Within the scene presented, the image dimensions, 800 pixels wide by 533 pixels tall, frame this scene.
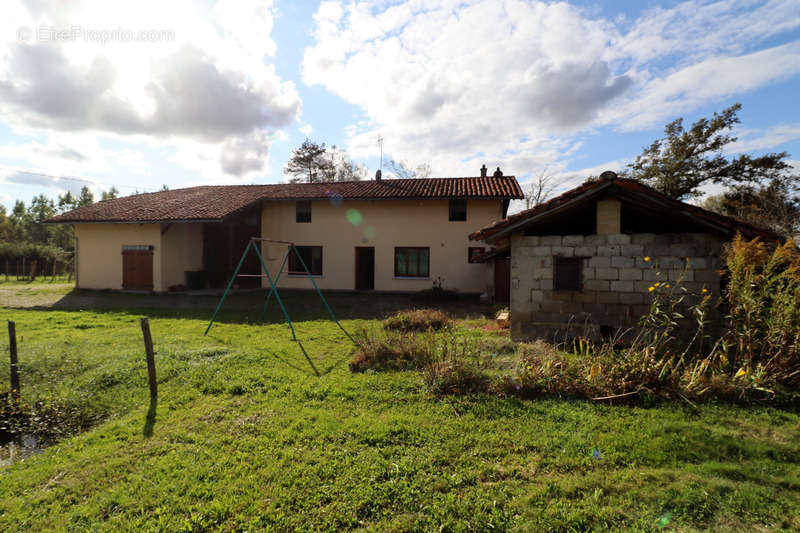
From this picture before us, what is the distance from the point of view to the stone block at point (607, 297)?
738 centimetres

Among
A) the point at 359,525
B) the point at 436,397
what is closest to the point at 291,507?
the point at 359,525

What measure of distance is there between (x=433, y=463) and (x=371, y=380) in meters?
2.40

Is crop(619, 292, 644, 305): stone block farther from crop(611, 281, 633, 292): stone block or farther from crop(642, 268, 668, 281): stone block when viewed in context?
crop(642, 268, 668, 281): stone block

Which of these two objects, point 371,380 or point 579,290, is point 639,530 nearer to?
point 371,380

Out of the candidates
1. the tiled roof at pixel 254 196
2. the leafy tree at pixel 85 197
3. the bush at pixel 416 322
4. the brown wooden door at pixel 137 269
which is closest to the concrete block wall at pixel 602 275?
the bush at pixel 416 322

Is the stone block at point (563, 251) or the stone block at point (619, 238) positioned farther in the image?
the stone block at point (563, 251)

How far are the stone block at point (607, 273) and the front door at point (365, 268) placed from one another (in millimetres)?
12201

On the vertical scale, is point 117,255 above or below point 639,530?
above

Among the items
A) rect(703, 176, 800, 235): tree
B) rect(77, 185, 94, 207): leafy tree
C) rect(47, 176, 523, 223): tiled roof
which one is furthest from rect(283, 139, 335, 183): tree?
rect(77, 185, 94, 207): leafy tree

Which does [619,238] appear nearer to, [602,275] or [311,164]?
[602,275]

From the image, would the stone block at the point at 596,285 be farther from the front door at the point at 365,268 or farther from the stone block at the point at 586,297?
the front door at the point at 365,268

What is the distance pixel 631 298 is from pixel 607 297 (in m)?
0.42

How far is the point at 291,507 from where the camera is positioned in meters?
3.06

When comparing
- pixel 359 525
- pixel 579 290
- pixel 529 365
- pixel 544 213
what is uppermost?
pixel 544 213
